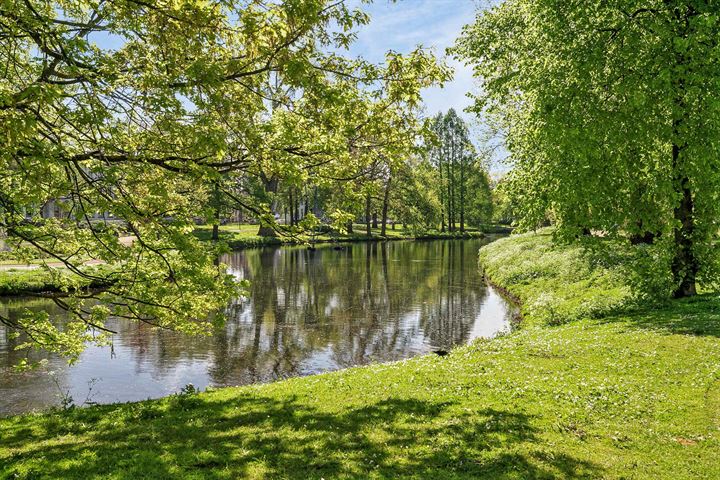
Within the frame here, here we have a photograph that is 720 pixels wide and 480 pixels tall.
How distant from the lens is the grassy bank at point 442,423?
8547 millimetres

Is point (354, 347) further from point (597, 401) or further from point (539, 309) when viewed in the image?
point (597, 401)

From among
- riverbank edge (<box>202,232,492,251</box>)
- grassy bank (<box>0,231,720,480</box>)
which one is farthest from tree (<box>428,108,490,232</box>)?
grassy bank (<box>0,231,720,480</box>)

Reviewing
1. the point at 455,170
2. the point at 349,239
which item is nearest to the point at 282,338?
the point at 349,239

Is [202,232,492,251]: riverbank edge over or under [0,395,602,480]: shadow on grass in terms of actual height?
over

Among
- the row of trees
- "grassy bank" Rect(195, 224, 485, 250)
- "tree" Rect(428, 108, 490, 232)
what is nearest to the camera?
"grassy bank" Rect(195, 224, 485, 250)

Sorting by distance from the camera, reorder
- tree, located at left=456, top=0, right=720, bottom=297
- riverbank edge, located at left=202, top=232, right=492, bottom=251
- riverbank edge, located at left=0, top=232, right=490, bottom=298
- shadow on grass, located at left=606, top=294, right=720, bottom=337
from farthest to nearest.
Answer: riverbank edge, located at left=202, top=232, right=492, bottom=251 → riverbank edge, located at left=0, top=232, right=490, bottom=298 → tree, located at left=456, top=0, right=720, bottom=297 → shadow on grass, located at left=606, top=294, right=720, bottom=337

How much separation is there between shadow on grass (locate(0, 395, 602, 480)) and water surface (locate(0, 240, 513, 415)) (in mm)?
6019

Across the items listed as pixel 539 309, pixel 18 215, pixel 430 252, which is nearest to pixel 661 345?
pixel 539 309

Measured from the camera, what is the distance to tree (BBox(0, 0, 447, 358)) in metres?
9.29

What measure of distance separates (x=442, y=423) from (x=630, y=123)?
14.8 meters

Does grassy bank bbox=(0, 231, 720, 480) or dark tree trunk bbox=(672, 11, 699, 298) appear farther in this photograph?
dark tree trunk bbox=(672, 11, 699, 298)

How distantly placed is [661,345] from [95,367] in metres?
20.9

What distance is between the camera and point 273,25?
10.3m

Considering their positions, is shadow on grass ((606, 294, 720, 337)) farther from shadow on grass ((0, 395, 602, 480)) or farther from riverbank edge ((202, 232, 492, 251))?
riverbank edge ((202, 232, 492, 251))
